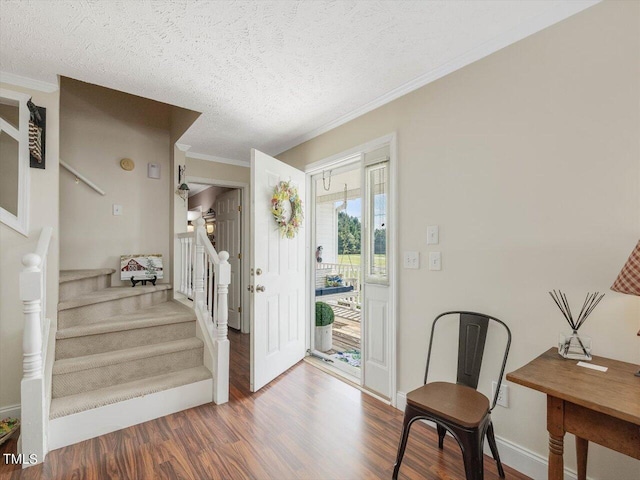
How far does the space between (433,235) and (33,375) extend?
2.59 meters

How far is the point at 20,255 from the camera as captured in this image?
2.25 meters

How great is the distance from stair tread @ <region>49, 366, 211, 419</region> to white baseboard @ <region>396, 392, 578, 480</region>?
211cm

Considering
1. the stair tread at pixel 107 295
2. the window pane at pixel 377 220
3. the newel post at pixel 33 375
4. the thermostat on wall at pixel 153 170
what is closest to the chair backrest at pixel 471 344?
the window pane at pixel 377 220

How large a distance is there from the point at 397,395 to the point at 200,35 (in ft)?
9.14

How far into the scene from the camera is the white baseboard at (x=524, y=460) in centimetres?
166

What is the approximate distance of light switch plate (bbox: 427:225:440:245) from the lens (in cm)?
219

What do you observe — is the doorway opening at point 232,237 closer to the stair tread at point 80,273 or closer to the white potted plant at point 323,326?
the white potted plant at point 323,326

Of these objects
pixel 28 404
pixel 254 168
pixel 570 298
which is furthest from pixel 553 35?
pixel 28 404

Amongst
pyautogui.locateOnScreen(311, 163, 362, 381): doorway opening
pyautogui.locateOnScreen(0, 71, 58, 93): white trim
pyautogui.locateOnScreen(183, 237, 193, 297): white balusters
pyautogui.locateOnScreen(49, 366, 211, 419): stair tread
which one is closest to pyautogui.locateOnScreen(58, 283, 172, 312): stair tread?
pyautogui.locateOnScreen(183, 237, 193, 297): white balusters

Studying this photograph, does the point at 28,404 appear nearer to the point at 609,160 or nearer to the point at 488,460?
the point at 488,460

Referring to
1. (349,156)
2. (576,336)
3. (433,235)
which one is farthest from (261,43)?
(576,336)

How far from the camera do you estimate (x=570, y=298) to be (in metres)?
1.62

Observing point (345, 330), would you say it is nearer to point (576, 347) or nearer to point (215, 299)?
point (215, 299)

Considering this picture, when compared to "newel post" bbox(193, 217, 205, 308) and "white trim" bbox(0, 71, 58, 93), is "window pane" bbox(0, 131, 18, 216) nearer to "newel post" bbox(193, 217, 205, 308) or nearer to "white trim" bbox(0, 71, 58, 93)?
"white trim" bbox(0, 71, 58, 93)
